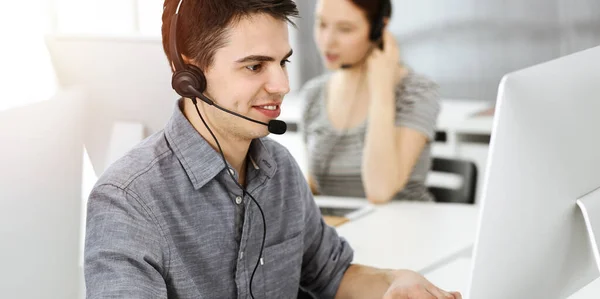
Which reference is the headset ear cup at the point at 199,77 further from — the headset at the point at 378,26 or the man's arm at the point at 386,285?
the headset at the point at 378,26

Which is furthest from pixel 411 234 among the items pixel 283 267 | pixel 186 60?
pixel 186 60

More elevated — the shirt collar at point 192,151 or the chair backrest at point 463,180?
the shirt collar at point 192,151

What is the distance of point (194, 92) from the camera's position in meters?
1.27

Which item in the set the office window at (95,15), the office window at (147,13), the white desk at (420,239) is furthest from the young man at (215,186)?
the office window at (147,13)

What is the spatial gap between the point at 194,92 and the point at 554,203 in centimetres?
55

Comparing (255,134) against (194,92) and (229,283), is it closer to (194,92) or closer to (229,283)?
(194,92)

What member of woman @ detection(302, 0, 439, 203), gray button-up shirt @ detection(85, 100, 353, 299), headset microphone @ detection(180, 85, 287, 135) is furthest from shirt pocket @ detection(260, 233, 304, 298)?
woman @ detection(302, 0, 439, 203)

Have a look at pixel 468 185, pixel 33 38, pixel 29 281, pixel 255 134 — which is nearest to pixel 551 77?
pixel 255 134

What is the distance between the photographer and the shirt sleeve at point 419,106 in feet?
8.43

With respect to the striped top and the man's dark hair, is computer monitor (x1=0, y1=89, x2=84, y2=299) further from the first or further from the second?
the striped top

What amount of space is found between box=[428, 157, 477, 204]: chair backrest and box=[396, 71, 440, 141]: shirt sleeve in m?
0.10

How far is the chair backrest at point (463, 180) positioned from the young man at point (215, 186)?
1.16 meters

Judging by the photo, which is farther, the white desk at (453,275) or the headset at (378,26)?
the headset at (378,26)

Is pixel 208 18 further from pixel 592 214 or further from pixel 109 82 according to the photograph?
pixel 592 214
